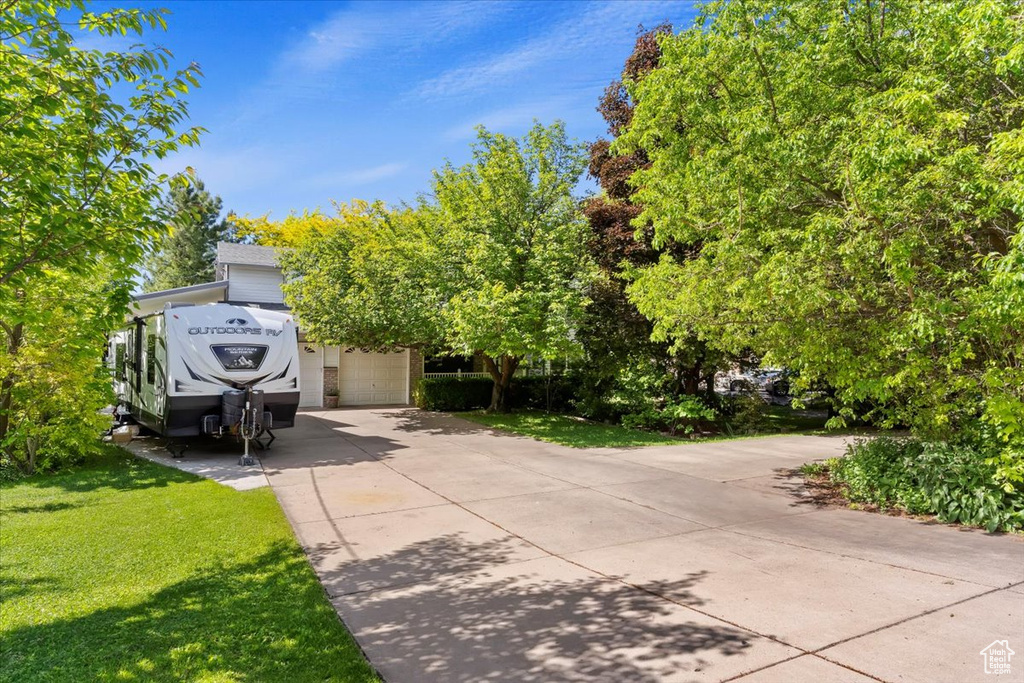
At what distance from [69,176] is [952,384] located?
29.7 ft

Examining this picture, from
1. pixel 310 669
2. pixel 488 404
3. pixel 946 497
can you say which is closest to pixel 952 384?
pixel 946 497

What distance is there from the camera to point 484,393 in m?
20.4

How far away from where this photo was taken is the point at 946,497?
671 cm

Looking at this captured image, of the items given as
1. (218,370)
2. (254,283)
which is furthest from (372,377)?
(218,370)

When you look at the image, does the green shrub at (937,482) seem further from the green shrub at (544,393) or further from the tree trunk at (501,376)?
the green shrub at (544,393)

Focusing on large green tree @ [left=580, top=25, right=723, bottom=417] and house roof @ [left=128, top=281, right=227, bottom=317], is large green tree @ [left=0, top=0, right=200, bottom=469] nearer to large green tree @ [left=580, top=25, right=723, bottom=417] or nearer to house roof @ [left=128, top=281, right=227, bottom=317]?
large green tree @ [left=580, top=25, right=723, bottom=417]

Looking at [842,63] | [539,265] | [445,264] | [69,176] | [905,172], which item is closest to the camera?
[69,176]

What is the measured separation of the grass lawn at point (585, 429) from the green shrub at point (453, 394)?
1.35m

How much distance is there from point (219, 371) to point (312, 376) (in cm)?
981

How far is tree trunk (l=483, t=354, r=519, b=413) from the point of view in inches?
688

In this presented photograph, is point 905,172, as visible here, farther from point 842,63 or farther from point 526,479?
point 526,479

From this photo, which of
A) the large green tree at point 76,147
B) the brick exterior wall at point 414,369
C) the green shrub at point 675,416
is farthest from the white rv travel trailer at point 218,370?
the brick exterior wall at point 414,369

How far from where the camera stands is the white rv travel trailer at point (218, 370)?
10383mm

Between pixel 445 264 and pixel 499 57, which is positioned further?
pixel 445 264
